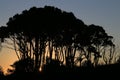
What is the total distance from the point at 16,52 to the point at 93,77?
2684cm

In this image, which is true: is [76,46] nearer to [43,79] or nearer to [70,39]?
[70,39]

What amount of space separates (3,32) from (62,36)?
788 centimetres

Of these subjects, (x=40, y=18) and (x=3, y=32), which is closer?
(x=40, y=18)

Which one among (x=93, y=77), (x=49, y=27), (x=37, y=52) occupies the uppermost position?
(x=49, y=27)

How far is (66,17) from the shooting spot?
4256 cm

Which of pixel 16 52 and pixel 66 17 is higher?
pixel 66 17

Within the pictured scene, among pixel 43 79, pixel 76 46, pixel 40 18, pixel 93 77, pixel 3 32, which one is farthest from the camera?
pixel 76 46

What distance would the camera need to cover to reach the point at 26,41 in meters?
43.2

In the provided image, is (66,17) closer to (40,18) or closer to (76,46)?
(40,18)

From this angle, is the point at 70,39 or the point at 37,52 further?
the point at 70,39

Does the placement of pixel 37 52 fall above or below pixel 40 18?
below

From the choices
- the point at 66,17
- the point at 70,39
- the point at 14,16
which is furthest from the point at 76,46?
the point at 14,16

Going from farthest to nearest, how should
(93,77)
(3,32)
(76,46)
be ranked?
(76,46)
(3,32)
(93,77)

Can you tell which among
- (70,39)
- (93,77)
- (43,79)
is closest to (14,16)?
(70,39)
